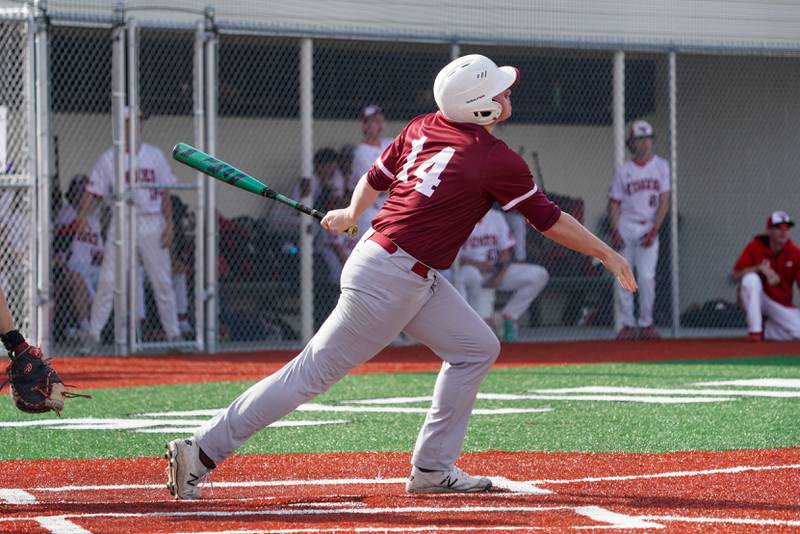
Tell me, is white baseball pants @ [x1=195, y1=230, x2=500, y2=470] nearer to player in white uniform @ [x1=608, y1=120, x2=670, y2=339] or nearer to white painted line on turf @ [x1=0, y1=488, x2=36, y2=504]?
white painted line on turf @ [x1=0, y1=488, x2=36, y2=504]

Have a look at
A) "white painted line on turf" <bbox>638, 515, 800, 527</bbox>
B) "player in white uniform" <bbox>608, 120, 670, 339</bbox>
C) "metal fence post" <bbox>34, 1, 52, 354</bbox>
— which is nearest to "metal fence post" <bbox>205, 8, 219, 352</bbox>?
"metal fence post" <bbox>34, 1, 52, 354</bbox>

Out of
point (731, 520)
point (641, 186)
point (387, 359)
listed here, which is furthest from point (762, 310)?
point (731, 520)

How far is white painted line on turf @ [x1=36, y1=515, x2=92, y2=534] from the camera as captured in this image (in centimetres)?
489

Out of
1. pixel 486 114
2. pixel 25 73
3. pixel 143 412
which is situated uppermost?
pixel 25 73

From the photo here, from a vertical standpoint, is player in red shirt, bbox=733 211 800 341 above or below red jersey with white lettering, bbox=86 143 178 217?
below

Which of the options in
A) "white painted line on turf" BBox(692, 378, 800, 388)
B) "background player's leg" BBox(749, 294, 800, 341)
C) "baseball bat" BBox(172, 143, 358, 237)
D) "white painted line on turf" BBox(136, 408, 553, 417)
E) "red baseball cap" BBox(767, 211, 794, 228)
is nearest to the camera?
"baseball bat" BBox(172, 143, 358, 237)

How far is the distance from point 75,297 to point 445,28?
4.71 meters

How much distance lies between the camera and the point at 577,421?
8578mm

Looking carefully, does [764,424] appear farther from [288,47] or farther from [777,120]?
[777,120]

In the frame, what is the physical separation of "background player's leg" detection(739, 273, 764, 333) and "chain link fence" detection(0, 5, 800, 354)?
74 centimetres

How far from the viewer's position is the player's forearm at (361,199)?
6.02m

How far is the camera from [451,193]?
5660 millimetres

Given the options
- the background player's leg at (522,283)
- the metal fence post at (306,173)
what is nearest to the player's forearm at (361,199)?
the metal fence post at (306,173)

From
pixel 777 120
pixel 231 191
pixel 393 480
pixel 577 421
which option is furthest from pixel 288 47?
pixel 393 480
